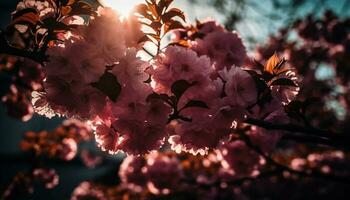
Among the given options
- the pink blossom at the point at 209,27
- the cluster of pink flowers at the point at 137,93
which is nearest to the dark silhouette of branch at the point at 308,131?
the cluster of pink flowers at the point at 137,93

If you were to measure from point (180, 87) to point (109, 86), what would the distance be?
1.01 feet

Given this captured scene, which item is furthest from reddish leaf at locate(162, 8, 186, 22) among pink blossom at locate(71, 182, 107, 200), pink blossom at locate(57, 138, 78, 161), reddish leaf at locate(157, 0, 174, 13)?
pink blossom at locate(71, 182, 107, 200)

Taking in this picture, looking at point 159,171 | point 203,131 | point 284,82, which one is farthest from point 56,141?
point 284,82

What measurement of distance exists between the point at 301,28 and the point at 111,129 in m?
6.10

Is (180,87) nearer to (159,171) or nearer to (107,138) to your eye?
(107,138)

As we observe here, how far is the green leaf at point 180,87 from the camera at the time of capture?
1.47 m

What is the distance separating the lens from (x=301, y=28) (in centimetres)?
686

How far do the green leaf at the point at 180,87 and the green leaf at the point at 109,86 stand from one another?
250 mm

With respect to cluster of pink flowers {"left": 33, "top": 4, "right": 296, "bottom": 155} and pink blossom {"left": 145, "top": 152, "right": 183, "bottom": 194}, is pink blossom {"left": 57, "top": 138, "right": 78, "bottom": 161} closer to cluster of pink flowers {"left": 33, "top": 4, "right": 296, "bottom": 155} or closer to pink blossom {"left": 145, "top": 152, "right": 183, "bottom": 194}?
pink blossom {"left": 145, "top": 152, "right": 183, "bottom": 194}

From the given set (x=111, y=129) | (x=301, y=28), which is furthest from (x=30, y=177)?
(x=301, y=28)

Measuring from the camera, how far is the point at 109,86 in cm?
133

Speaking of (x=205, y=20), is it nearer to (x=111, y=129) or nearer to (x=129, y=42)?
(x=129, y=42)

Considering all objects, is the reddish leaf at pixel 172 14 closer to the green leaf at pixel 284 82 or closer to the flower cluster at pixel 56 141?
the green leaf at pixel 284 82

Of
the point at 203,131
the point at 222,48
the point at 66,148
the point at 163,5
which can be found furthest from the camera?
the point at 66,148
